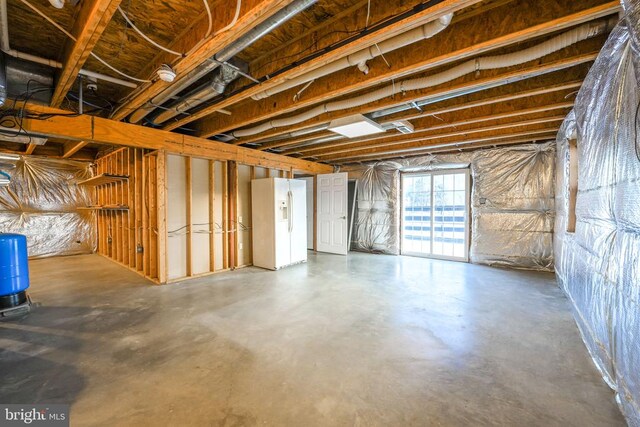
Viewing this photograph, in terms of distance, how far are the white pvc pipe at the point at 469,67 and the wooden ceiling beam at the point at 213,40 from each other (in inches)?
58.8

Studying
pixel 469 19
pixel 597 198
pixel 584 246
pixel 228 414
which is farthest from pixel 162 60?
pixel 584 246

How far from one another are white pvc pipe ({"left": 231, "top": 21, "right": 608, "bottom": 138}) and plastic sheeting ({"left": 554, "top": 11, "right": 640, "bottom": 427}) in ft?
0.63

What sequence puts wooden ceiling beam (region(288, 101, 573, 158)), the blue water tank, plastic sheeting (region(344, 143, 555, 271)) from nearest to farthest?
the blue water tank
wooden ceiling beam (region(288, 101, 573, 158))
plastic sheeting (region(344, 143, 555, 271))

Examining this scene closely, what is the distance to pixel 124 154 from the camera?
504 centimetres

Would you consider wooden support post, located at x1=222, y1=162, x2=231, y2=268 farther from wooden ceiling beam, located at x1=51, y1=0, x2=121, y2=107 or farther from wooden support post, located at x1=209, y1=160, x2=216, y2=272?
wooden ceiling beam, located at x1=51, y1=0, x2=121, y2=107

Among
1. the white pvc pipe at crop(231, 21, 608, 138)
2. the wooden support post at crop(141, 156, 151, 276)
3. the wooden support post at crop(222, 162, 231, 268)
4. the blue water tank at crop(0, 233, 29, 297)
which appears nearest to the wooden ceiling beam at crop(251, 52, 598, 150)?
the white pvc pipe at crop(231, 21, 608, 138)

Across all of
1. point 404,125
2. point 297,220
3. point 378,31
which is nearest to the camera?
point 378,31

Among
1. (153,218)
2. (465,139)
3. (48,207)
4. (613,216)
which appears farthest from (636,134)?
(48,207)

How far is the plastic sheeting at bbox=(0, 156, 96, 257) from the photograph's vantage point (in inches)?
228

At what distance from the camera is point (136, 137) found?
3.69 metres

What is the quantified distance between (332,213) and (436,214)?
2.39 m

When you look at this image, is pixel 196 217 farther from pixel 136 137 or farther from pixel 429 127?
pixel 429 127

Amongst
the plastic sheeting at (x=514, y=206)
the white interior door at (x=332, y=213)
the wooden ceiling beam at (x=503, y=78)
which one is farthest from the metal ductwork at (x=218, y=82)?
the plastic sheeting at (x=514, y=206)

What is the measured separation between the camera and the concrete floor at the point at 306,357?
5.16 ft
